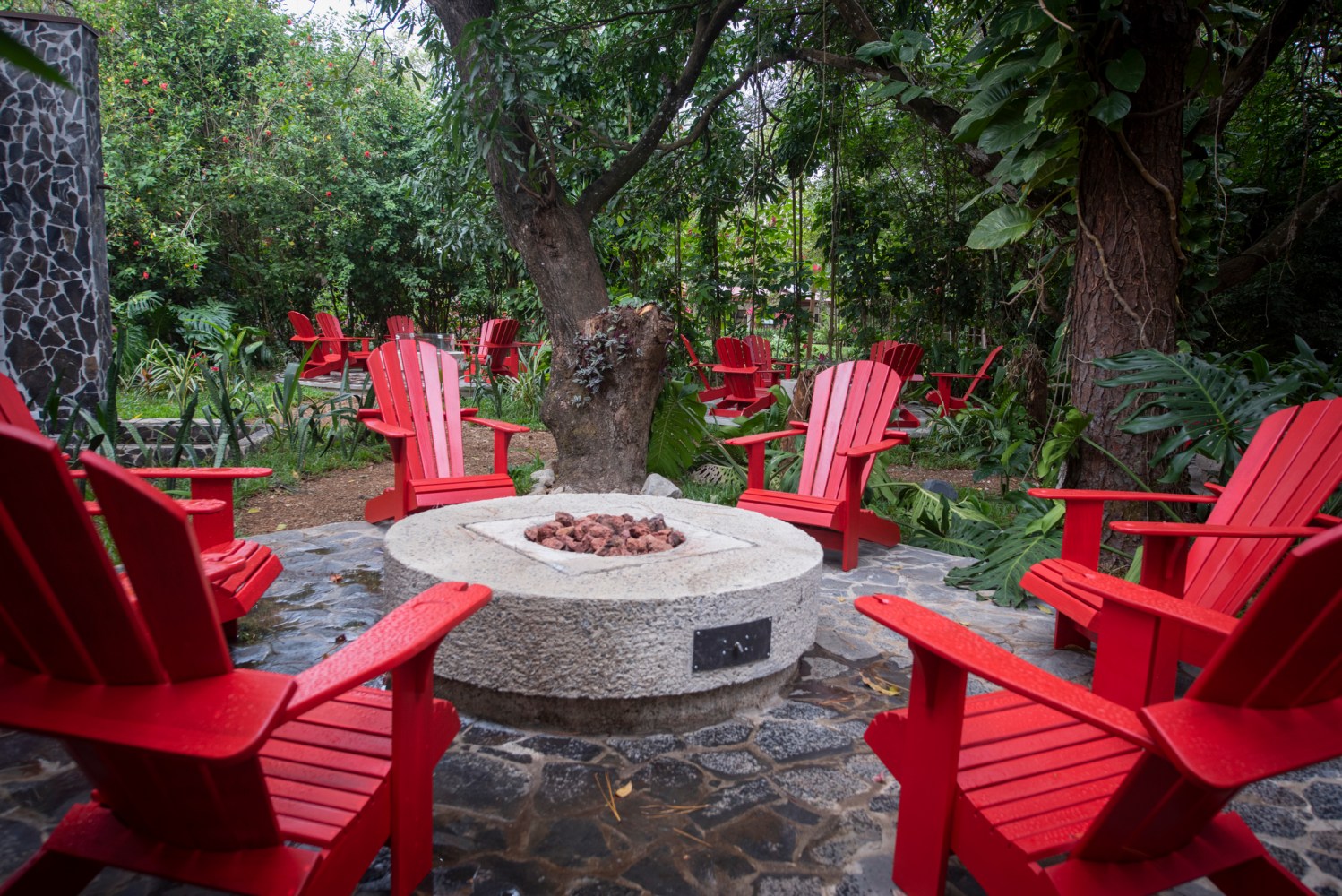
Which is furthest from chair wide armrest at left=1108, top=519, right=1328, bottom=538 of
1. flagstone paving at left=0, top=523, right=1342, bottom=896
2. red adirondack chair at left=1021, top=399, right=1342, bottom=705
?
flagstone paving at left=0, top=523, right=1342, bottom=896

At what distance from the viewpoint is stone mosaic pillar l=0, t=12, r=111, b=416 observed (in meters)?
5.69

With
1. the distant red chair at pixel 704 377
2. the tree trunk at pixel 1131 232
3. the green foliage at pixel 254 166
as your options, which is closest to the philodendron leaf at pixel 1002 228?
the tree trunk at pixel 1131 232

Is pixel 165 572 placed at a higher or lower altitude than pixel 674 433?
higher

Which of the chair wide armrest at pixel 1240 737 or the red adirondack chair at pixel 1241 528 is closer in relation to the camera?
the chair wide armrest at pixel 1240 737

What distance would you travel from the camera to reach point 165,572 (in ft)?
3.23

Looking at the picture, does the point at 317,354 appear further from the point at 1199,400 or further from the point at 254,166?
the point at 1199,400

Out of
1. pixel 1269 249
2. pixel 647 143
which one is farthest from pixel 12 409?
pixel 1269 249

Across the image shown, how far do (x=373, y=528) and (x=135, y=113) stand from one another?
36.1 ft

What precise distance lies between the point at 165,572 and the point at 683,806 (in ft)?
4.28

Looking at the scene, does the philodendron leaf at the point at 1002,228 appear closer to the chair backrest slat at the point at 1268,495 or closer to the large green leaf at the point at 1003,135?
the large green leaf at the point at 1003,135

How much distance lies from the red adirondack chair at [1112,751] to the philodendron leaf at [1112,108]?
2177 mm

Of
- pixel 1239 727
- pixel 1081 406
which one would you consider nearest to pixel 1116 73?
pixel 1081 406

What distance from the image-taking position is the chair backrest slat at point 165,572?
94 cm

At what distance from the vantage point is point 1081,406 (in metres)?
3.55
